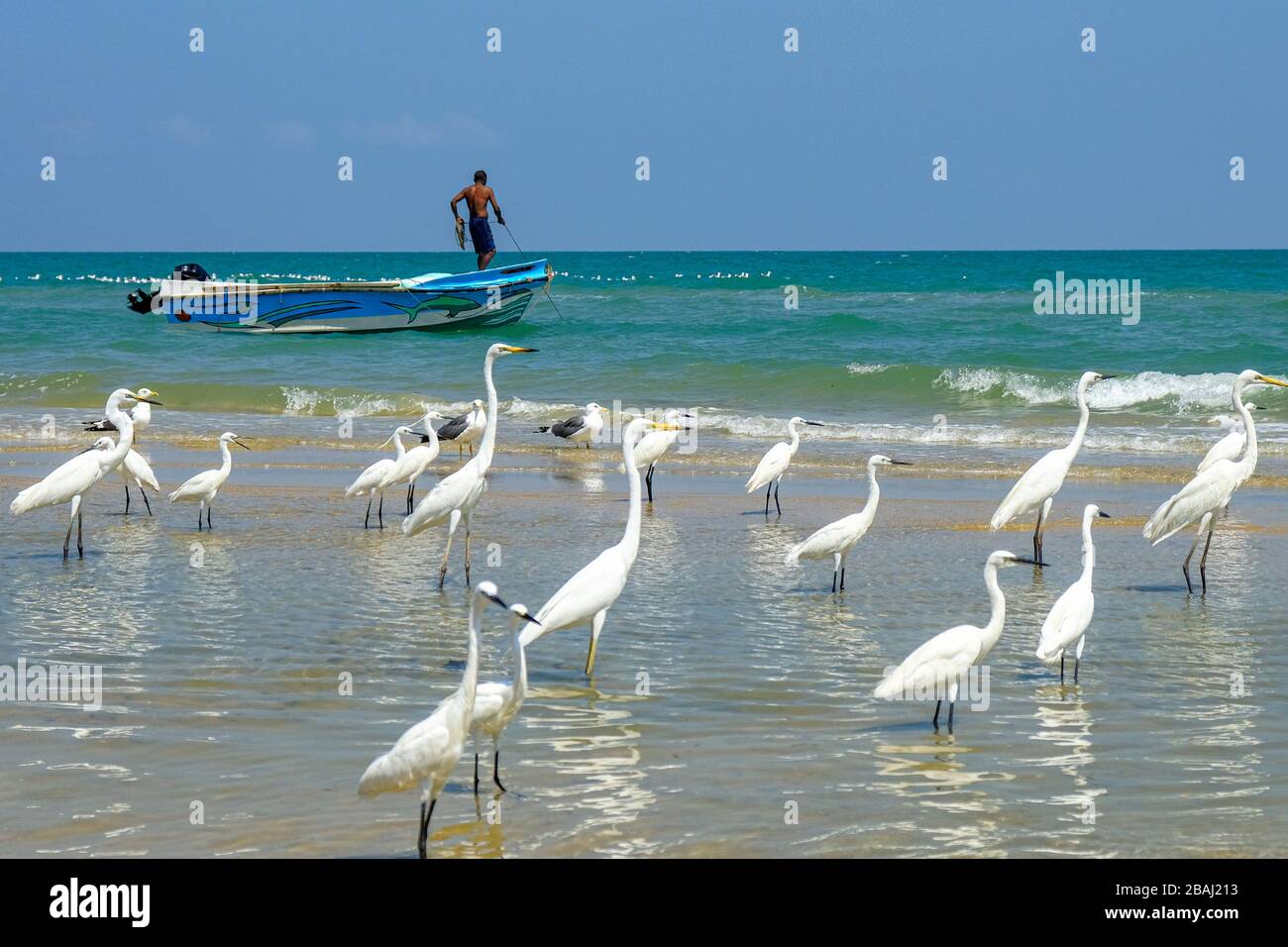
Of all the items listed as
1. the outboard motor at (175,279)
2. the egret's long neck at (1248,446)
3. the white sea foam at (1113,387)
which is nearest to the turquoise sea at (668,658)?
the egret's long neck at (1248,446)

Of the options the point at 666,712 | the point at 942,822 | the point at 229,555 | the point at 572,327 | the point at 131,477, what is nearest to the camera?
the point at 942,822

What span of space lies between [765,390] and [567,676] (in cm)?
1921

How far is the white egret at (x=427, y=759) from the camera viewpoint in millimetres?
4598

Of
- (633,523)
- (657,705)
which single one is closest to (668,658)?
(633,523)

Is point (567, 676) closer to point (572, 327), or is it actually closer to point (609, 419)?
point (609, 419)

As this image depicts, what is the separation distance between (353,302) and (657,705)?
982 inches

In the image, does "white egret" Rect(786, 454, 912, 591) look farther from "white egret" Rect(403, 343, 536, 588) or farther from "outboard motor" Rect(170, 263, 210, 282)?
"outboard motor" Rect(170, 263, 210, 282)

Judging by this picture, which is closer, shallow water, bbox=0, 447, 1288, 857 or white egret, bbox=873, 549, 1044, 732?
shallow water, bbox=0, 447, 1288, 857

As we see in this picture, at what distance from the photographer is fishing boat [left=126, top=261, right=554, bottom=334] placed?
30.0 m

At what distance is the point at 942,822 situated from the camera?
505 centimetres

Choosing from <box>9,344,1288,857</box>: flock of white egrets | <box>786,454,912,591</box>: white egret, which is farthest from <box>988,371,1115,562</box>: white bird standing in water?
<box>786,454,912,591</box>: white egret

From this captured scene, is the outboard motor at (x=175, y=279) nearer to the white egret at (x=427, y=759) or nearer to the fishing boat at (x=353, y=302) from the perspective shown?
the fishing boat at (x=353, y=302)

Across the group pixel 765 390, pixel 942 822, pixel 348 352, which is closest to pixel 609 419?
pixel 765 390
